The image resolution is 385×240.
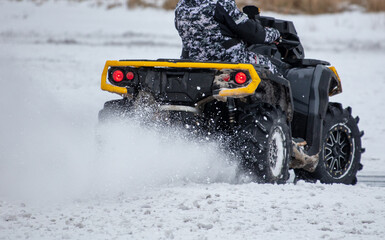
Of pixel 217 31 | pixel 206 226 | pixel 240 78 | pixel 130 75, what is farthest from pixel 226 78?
pixel 206 226

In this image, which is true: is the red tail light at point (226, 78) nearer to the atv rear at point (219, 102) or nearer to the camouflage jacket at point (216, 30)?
the atv rear at point (219, 102)

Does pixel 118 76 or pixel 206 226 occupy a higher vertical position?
pixel 118 76

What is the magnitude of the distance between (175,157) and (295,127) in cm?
130

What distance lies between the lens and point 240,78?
5.94 meters

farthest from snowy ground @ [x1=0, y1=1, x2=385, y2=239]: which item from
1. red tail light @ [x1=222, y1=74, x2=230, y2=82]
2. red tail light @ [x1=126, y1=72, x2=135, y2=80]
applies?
red tail light @ [x1=222, y1=74, x2=230, y2=82]

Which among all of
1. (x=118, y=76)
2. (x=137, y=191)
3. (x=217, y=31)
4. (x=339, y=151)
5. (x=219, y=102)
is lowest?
(x=137, y=191)

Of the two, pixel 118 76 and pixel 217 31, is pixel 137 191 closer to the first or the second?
pixel 118 76

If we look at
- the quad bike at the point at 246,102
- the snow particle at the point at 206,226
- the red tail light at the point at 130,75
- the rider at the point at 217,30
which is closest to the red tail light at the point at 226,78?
the quad bike at the point at 246,102

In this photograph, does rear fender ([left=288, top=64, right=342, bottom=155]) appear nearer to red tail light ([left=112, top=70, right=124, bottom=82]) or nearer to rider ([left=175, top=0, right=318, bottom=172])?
rider ([left=175, top=0, right=318, bottom=172])

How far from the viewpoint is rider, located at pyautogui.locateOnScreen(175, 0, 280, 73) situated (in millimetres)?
6324

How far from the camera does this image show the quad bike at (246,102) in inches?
238

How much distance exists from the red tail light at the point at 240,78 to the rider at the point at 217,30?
54 cm

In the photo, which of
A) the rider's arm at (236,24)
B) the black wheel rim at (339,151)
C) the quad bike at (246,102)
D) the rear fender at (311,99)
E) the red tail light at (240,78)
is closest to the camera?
the red tail light at (240,78)

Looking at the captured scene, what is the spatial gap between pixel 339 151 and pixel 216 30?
1818 mm
